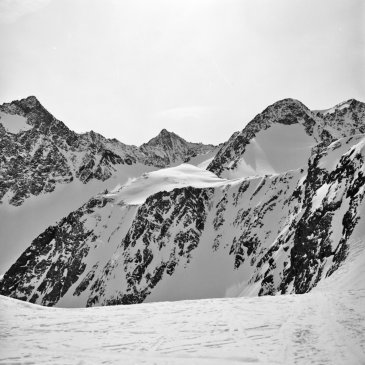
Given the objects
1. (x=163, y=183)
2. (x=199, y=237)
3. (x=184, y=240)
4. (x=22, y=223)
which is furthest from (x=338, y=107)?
(x=22, y=223)

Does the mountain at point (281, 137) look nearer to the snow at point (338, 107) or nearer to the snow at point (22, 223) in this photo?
the snow at point (338, 107)

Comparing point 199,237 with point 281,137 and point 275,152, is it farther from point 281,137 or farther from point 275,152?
point 281,137

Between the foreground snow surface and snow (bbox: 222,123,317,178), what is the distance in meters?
125

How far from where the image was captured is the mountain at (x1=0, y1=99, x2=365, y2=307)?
5425 cm

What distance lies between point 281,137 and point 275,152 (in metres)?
11.0

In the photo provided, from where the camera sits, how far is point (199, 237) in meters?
107

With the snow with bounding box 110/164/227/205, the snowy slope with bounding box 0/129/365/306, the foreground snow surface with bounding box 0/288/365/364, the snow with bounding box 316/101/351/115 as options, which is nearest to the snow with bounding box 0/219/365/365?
the foreground snow surface with bounding box 0/288/365/364

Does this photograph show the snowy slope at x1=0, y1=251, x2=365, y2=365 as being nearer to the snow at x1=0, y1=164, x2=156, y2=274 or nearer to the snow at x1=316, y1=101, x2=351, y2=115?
the snow at x1=0, y1=164, x2=156, y2=274

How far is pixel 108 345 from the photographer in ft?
46.3

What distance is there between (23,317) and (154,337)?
785 cm

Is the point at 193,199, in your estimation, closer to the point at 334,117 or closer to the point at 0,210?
the point at 334,117

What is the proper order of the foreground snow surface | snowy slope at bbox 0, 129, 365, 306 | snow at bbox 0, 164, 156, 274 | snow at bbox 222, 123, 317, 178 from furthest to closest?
A: snow at bbox 0, 164, 156, 274
snow at bbox 222, 123, 317, 178
snowy slope at bbox 0, 129, 365, 306
the foreground snow surface

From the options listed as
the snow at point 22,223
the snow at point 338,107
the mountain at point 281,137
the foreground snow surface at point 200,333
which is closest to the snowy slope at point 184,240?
the mountain at point 281,137

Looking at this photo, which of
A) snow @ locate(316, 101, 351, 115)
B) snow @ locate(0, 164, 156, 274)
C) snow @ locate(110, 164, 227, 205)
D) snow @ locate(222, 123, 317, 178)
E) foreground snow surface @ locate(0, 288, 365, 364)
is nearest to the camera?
foreground snow surface @ locate(0, 288, 365, 364)
